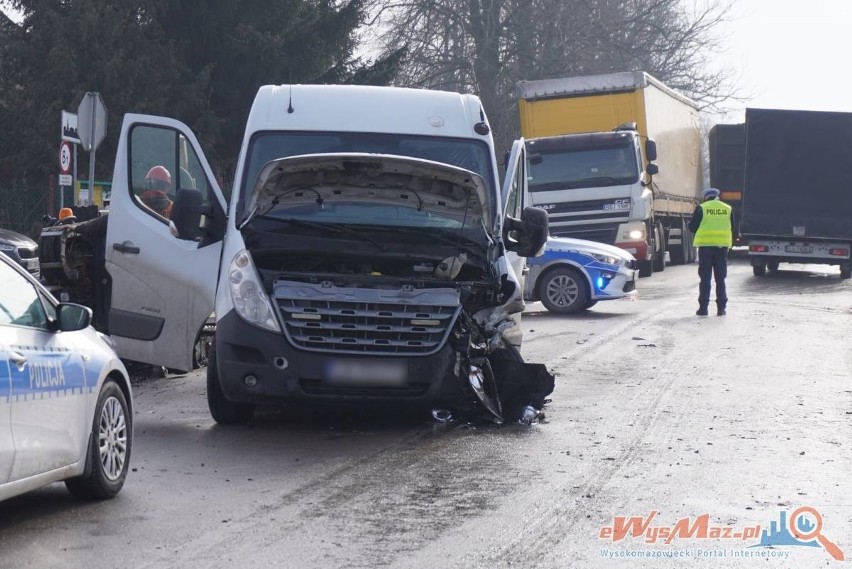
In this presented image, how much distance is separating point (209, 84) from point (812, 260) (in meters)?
13.9

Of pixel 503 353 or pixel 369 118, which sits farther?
pixel 369 118

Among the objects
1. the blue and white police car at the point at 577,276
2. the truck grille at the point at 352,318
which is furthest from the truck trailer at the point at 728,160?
the truck grille at the point at 352,318

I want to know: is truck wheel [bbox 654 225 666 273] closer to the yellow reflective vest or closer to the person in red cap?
the yellow reflective vest

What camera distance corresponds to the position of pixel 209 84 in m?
29.6

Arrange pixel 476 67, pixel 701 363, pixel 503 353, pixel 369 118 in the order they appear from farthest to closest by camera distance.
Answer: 1. pixel 476 67
2. pixel 701 363
3. pixel 369 118
4. pixel 503 353

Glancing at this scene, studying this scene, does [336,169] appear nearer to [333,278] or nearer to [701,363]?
[333,278]

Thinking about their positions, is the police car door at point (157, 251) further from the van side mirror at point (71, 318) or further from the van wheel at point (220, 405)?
the van side mirror at point (71, 318)

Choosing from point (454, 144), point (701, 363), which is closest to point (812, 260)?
point (701, 363)

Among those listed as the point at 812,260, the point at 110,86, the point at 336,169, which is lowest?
the point at 812,260

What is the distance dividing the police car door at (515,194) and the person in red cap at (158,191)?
2.65m

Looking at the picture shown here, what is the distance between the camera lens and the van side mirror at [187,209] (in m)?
9.38

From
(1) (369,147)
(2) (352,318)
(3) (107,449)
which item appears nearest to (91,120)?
(1) (369,147)

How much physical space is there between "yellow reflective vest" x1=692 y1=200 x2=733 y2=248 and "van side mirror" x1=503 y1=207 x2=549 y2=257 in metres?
9.93

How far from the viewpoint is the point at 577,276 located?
1875cm
